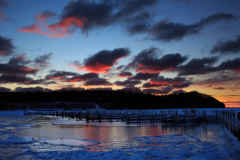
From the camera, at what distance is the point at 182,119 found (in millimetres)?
36062

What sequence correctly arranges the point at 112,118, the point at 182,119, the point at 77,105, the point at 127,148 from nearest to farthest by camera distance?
the point at 127,148 → the point at 182,119 → the point at 112,118 → the point at 77,105

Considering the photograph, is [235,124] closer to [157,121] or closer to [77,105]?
[157,121]

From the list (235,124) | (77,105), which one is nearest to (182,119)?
(235,124)

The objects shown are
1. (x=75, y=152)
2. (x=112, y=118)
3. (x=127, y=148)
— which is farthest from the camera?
(x=112, y=118)

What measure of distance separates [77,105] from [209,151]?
17275 centimetres

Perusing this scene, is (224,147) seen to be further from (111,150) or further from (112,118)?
(112,118)

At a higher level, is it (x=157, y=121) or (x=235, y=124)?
(x=235, y=124)

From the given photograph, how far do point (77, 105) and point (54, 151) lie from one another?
6727 inches

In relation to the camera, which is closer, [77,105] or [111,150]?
[111,150]

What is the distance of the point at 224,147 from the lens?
14398mm

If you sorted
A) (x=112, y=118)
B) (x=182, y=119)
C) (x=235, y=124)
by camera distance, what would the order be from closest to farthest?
(x=235, y=124) < (x=182, y=119) < (x=112, y=118)

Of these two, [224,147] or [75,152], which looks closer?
[75,152]

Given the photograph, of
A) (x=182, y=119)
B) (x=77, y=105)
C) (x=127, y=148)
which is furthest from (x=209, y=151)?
(x=77, y=105)

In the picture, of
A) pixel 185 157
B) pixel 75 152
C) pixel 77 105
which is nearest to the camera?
pixel 185 157
